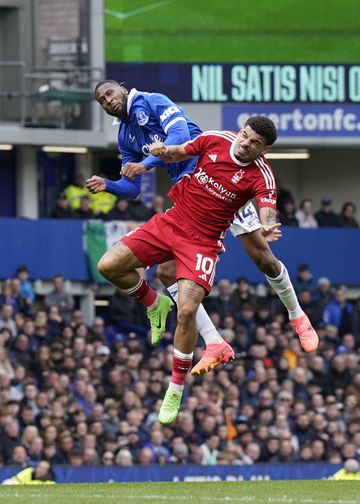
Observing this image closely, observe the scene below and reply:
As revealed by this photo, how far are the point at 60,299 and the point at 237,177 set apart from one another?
36.8 ft

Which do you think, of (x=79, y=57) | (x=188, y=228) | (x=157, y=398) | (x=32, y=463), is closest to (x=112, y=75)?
(x=79, y=57)

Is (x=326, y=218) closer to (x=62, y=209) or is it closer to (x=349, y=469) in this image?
(x=62, y=209)

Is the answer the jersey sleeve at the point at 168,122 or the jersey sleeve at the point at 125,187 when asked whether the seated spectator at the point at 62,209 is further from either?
the jersey sleeve at the point at 168,122

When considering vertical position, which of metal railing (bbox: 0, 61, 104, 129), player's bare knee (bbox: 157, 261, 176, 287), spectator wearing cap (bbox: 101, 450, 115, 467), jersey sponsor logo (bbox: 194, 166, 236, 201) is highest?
metal railing (bbox: 0, 61, 104, 129)

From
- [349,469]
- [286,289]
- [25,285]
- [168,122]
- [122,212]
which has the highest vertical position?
[168,122]

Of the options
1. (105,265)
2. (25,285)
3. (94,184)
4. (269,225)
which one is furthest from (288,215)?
(269,225)

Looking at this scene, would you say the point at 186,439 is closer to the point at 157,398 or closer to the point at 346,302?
the point at 157,398

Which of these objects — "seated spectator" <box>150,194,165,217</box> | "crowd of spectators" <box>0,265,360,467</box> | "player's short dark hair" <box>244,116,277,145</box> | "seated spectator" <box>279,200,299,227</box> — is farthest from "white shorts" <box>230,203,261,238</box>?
"seated spectator" <box>279,200,299,227</box>

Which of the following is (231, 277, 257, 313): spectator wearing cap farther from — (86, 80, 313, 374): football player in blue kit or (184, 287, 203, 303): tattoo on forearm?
(184, 287, 203, 303): tattoo on forearm

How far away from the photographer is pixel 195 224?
52.4 feet

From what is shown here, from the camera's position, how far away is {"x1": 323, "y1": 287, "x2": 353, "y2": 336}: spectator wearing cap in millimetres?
28328

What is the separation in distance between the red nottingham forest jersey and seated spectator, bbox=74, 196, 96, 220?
462 inches

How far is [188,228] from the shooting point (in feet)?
52.4

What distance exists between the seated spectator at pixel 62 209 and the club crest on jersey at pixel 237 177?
39.9ft
